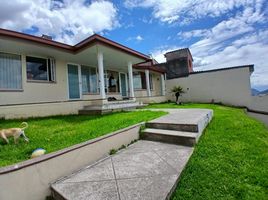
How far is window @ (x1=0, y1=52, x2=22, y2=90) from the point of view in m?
7.01

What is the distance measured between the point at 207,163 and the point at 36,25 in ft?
32.5

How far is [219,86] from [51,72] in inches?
537

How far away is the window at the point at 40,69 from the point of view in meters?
7.90

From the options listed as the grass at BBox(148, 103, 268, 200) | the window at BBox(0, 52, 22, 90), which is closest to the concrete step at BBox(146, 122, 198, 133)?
the grass at BBox(148, 103, 268, 200)

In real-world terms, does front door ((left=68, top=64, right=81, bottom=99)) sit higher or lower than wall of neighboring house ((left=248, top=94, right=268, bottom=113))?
higher

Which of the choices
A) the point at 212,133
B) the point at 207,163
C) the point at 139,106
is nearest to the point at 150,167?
the point at 207,163

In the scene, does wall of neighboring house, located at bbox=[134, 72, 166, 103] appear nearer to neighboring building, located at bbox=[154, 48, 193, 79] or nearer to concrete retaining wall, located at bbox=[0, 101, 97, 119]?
neighboring building, located at bbox=[154, 48, 193, 79]

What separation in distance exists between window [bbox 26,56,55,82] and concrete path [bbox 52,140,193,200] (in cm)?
654

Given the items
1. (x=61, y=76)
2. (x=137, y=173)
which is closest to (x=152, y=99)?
(x=61, y=76)

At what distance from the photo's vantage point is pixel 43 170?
2535mm

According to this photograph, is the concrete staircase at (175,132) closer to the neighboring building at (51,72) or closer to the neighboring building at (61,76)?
the neighboring building at (61,76)

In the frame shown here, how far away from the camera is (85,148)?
3215mm

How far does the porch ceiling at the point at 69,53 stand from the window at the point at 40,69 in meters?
0.30

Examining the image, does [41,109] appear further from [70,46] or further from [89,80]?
[89,80]
